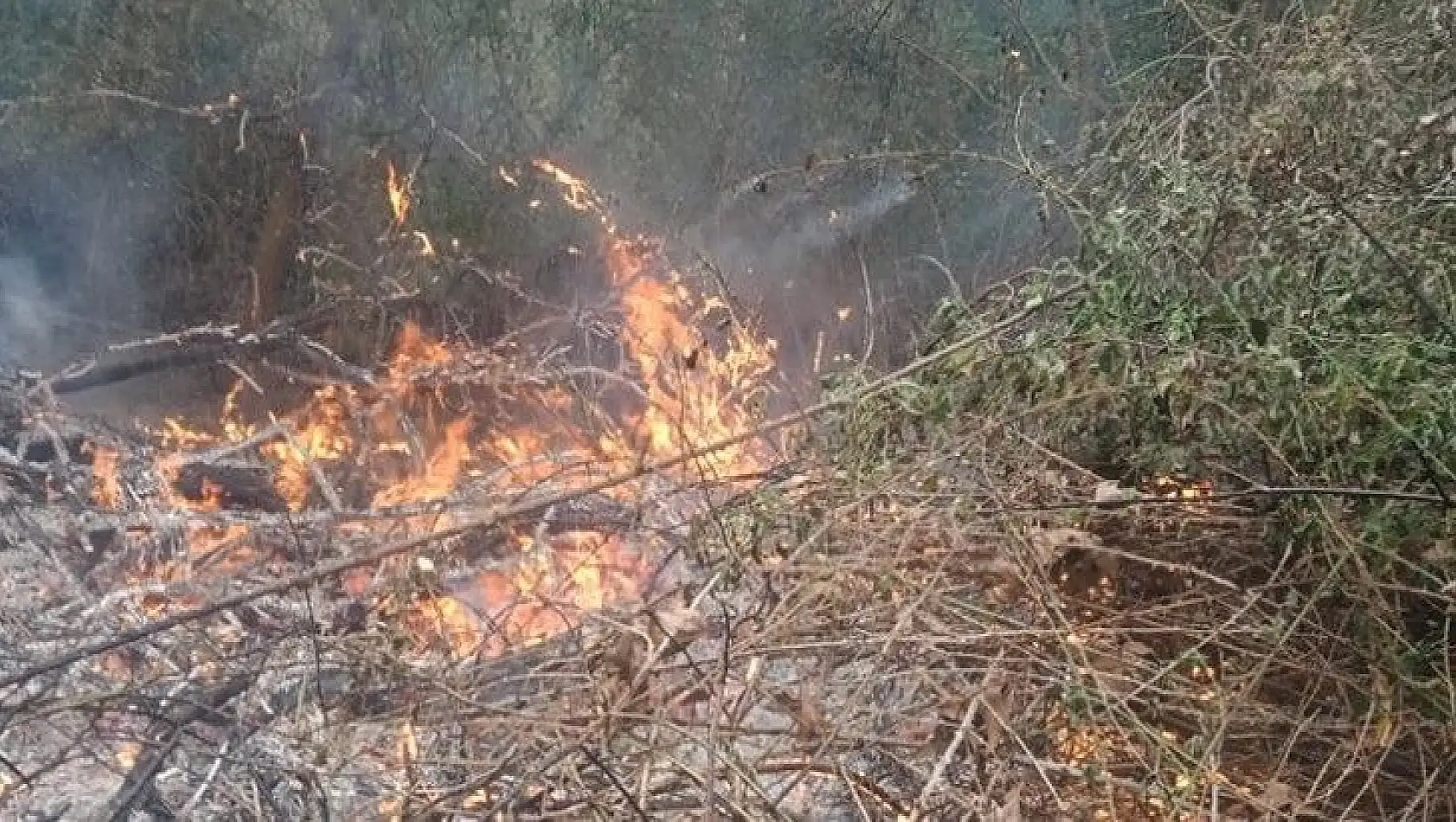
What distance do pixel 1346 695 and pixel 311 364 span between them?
445 cm

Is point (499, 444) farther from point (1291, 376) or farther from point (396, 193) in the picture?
point (1291, 376)

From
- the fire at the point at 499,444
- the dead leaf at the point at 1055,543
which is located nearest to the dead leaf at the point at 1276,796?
the dead leaf at the point at 1055,543

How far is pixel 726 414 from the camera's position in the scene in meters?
5.18

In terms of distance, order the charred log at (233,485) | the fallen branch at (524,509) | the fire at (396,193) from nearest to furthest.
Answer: the fallen branch at (524,509), the charred log at (233,485), the fire at (396,193)

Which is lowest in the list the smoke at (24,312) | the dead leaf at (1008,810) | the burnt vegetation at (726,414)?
the dead leaf at (1008,810)

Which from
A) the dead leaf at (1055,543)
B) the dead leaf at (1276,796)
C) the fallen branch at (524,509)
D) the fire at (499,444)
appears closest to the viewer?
the dead leaf at (1276,796)

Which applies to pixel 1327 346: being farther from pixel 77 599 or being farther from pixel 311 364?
pixel 311 364

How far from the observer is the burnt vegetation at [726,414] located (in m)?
2.08

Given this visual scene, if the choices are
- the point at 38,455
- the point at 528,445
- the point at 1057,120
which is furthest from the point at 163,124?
the point at 1057,120

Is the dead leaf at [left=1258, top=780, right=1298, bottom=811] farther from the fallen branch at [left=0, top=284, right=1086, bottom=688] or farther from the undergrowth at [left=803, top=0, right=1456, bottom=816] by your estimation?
the fallen branch at [left=0, top=284, right=1086, bottom=688]

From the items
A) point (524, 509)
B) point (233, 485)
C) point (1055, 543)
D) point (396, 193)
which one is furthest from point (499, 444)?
point (1055, 543)

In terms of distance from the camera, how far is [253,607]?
3.69 metres

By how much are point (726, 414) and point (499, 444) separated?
913mm

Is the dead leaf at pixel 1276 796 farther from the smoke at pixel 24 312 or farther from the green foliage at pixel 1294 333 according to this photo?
the smoke at pixel 24 312
